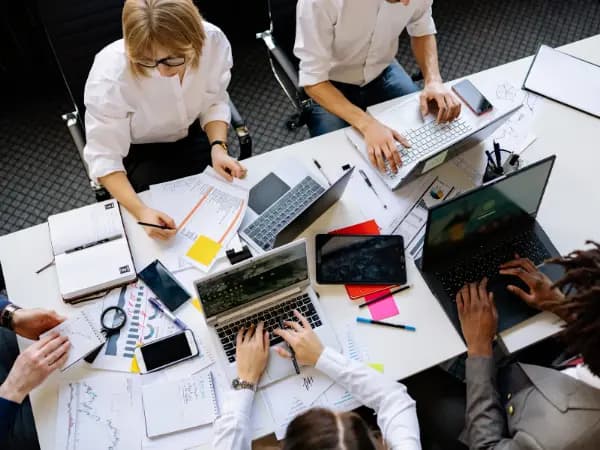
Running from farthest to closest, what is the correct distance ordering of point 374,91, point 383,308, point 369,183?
point 374,91, point 369,183, point 383,308

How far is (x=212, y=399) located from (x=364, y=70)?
133 centimetres

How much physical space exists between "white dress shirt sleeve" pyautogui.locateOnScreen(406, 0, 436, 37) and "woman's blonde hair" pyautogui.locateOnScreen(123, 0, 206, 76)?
90cm

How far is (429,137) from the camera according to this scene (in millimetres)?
1946

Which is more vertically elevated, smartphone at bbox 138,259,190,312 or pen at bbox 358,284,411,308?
pen at bbox 358,284,411,308

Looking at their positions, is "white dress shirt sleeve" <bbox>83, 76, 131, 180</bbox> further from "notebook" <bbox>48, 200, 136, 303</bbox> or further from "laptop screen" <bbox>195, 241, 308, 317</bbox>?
"laptop screen" <bbox>195, 241, 308, 317</bbox>

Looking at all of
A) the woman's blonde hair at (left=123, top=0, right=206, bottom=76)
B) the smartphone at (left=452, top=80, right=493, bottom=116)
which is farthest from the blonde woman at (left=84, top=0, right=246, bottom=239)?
the smartphone at (left=452, top=80, right=493, bottom=116)

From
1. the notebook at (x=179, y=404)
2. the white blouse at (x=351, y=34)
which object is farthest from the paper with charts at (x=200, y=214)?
the white blouse at (x=351, y=34)

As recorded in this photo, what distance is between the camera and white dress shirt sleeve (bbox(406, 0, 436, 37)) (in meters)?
2.19

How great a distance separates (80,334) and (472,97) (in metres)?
1.44

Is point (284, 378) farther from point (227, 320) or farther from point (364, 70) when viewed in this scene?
point (364, 70)

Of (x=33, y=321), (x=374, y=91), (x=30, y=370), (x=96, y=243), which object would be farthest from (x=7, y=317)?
(x=374, y=91)

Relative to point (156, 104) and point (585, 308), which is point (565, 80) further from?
point (156, 104)

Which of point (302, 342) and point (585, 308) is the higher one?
point (585, 308)

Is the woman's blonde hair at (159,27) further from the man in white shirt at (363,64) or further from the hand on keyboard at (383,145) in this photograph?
the hand on keyboard at (383,145)
